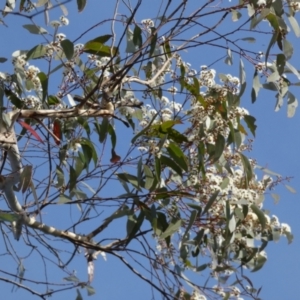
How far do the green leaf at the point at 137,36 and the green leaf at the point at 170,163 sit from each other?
38cm

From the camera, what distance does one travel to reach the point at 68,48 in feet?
6.46

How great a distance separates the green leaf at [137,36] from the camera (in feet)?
7.12

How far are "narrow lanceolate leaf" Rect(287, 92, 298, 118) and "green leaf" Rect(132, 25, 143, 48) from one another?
0.57 m

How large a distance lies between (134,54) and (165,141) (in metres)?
0.29

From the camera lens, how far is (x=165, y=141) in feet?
6.77

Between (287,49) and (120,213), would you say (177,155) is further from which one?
(287,49)

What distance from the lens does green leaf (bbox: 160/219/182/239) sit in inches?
80.9

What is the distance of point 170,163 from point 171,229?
8.3 inches

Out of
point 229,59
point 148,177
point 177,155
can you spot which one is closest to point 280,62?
point 229,59

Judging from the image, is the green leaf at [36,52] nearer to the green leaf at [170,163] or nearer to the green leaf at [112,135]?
the green leaf at [112,135]

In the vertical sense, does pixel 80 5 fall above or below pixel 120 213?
above

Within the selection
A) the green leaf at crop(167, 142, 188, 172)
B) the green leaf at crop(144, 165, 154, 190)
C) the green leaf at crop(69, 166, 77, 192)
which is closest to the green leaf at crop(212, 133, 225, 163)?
the green leaf at crop(167, 142, 188, 172)

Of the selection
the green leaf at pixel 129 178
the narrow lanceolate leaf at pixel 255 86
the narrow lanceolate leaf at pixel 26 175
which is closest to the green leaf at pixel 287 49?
the narrow lanceolate leaf at pixel 255 86

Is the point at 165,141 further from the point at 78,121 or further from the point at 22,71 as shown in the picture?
the point at 22,71
